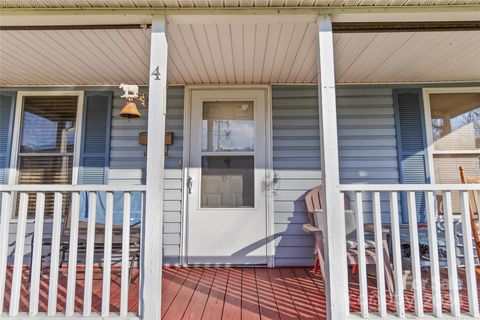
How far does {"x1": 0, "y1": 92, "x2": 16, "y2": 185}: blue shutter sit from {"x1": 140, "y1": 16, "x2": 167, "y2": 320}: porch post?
8.61 feet

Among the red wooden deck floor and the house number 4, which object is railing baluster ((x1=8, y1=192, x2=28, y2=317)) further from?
the house number 4

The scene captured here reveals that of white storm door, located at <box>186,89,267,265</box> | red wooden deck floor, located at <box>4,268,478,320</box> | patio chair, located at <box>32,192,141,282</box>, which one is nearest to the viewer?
red wooden deck floor, located at <box>4,268,478,320</box>

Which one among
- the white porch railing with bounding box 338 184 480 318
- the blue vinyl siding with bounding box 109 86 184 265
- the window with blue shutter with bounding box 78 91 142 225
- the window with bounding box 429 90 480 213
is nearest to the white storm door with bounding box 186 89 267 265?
the blue vinyl siding with bounding box 109 86 184 265

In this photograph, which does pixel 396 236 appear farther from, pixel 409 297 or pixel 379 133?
pixel 379 133

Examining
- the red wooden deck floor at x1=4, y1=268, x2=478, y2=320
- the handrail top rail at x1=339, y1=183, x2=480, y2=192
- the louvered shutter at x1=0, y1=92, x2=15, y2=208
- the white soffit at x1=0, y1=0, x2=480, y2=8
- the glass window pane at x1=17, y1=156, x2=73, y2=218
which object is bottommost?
the red wooden deck floor at x1=4, y1=268, x2=478, y2=320

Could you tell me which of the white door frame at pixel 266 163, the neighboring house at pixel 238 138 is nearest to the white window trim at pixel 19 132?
the neighboring house at pixel 238 138

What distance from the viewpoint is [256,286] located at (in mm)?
2760

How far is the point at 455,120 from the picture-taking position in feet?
11.6

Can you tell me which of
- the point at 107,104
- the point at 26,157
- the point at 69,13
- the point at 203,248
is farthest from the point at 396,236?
the point at 26,157

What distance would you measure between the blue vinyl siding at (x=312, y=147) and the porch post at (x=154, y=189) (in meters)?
1.77

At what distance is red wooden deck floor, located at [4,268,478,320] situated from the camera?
2217 millimetres

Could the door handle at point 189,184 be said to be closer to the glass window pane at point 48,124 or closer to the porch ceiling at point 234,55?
the porch ceiling at point 234,55

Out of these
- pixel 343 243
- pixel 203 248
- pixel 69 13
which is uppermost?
pixel 69 13

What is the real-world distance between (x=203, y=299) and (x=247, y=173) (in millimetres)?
1485
